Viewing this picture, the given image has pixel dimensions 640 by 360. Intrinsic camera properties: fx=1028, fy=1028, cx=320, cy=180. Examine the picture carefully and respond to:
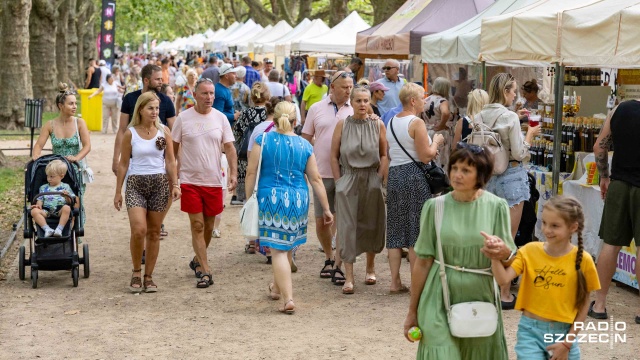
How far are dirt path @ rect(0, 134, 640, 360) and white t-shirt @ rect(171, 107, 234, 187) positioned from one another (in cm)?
97

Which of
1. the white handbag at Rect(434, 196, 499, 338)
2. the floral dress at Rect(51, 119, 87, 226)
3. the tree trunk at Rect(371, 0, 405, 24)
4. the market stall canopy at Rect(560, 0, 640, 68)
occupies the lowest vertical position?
the white handbag at Rect(434, 196, 499, 338)

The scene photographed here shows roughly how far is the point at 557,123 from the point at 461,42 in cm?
344

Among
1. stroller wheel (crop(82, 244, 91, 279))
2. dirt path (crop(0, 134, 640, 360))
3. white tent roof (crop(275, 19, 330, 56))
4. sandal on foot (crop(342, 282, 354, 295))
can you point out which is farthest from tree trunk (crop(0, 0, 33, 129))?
sandal on foot (crop(342, 282, 354, 295))

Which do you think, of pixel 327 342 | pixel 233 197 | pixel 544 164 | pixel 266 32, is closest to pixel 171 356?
pixel 327 342

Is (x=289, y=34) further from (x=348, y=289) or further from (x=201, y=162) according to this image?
(x=348, y=289)

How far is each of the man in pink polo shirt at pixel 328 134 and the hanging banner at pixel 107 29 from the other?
28.7 m

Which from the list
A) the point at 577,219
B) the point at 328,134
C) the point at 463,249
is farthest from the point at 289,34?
the point at 463,249

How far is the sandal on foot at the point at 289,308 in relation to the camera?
309 inches

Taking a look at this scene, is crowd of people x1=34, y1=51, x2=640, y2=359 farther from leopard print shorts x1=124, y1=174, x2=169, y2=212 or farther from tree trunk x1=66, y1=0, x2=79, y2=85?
tree trunk x1=66, y1=0, x2=79, y2=85

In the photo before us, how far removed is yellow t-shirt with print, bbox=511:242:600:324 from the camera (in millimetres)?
4648

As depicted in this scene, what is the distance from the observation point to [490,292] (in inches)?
179

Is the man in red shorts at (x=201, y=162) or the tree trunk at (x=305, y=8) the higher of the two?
the tree trunk at (x=305, y=8)

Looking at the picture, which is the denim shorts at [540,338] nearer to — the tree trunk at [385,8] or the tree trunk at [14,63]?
the tree trunk at [14,63]

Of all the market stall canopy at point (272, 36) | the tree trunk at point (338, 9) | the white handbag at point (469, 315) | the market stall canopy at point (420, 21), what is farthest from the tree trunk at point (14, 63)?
the white handbag at point (469, 315)
